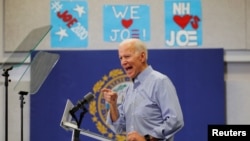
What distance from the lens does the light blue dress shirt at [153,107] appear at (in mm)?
2414

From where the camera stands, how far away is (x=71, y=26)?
4516mm

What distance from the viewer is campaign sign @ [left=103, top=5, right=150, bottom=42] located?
4.48 m

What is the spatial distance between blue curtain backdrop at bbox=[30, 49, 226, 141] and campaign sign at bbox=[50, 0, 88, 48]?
0.37ft

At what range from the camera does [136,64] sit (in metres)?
2.56

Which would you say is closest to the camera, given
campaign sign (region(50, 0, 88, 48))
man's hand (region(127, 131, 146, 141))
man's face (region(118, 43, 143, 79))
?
man's hand (region(127, 131, 146, 141))

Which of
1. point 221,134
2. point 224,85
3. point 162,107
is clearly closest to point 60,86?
point 224,85

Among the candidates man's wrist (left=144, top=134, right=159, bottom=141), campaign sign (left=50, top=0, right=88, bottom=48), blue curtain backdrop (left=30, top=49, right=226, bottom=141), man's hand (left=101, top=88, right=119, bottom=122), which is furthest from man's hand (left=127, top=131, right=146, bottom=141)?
campaign sign (left=50, top=0, right=88, bottom=48)

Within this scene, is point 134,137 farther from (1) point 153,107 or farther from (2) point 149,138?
(1) point 153,107

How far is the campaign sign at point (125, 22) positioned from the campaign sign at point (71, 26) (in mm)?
203

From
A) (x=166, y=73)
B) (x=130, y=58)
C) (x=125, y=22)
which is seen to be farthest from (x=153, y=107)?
(x=125, y=22)

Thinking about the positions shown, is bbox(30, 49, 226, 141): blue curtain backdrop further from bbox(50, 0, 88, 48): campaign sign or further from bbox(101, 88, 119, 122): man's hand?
bbox(101, 88, 119, 122): man's hand

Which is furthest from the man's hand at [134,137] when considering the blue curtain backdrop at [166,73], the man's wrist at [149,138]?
the blue curtain backdrop at [166,73]

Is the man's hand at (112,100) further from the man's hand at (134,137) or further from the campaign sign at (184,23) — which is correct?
the campaign sign at (184,23)

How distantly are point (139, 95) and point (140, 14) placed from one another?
204cm
